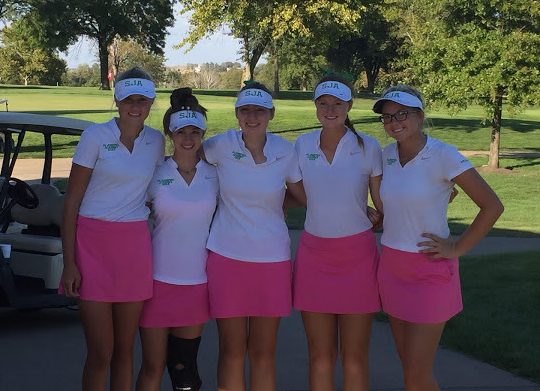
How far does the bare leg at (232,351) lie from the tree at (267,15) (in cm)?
2349

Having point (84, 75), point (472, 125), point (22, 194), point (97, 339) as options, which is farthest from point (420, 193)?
point (84, 75)

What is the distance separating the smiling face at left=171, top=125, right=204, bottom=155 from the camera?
3.63 meters

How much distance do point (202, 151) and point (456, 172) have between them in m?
1.19

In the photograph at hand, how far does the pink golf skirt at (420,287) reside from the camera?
3471 millimetres

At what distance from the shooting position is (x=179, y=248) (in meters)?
3.59

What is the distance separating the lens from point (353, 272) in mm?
3676

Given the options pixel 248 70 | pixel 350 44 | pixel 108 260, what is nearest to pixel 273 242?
pixel 108 260

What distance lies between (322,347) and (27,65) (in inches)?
3086

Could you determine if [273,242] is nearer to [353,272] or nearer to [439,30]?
[353,272]

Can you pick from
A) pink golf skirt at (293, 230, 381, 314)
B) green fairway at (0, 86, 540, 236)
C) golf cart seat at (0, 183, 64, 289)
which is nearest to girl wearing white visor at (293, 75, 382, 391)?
pink golf skirt at (293, 230, 381, 314)

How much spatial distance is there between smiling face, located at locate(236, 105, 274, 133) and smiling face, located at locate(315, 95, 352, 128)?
0.89ft

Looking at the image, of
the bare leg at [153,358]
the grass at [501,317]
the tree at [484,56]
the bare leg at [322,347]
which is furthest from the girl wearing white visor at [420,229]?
the tree at [484,56]

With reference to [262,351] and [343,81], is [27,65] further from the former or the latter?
[262,351]

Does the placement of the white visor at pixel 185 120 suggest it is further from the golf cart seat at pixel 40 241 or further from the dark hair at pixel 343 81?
the golf cart seat at pixel 40 241
